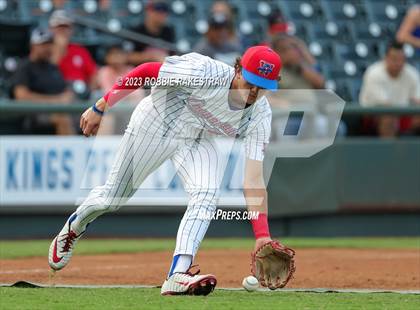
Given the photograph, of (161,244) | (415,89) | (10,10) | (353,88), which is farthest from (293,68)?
(10,10)

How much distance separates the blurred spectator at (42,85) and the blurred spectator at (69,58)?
0.38 metres

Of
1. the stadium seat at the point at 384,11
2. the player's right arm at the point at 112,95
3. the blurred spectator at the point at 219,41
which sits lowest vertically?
the stadium seat at the point at 384,11

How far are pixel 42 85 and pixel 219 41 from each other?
225 centimetres

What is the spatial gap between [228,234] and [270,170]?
3.21 feet

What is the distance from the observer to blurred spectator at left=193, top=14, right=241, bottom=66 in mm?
12156

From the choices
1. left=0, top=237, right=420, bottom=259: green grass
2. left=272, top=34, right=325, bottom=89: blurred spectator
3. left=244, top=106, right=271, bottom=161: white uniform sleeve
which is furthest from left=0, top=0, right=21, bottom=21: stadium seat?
left=244, top=106, right=271, bottom=161: white uniform sleeve

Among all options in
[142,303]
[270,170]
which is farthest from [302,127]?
[142,303]

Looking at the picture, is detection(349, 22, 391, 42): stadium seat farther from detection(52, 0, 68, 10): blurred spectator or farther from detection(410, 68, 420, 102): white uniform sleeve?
detection(52, 0, 68, 10): blurred spectator

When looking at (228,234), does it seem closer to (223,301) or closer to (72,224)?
(72,224)

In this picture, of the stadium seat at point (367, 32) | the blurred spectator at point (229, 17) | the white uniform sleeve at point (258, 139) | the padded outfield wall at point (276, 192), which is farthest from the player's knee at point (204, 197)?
the stadium seat at point (367, 32)

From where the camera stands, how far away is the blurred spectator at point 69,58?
12.0m

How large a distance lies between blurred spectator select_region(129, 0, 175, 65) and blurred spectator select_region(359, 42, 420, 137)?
2.59m

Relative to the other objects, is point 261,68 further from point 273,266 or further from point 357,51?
point 357,51

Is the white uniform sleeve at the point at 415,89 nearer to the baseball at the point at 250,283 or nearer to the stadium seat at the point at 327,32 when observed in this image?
the stadium seat at the point at 327,32
